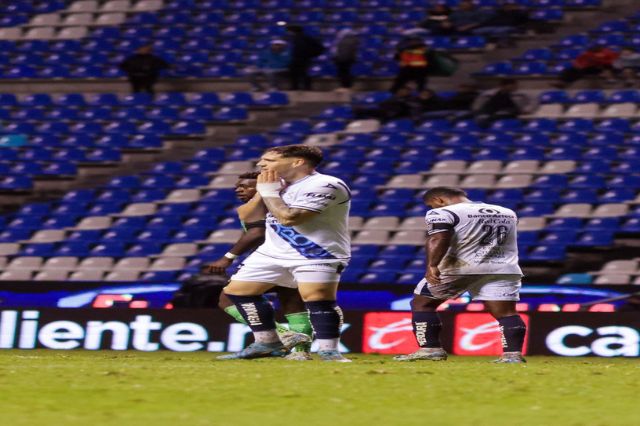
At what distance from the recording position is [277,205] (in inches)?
414

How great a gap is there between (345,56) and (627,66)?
5.36 m

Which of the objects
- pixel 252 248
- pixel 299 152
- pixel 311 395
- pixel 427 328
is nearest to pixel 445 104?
pixel 252 248

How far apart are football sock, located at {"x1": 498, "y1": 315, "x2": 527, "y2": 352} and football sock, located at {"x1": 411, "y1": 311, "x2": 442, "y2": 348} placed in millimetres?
608

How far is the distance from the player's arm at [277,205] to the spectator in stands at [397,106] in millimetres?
13950

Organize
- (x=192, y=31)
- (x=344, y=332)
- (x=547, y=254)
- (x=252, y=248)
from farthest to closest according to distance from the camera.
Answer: (x=192, y=31) < (x=547, y=254) < (x=344, y=332) < (x=252, y=248)

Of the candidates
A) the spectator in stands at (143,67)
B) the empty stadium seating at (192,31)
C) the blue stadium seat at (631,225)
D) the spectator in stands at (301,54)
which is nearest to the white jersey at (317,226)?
the blue stadium seat at (631,225)

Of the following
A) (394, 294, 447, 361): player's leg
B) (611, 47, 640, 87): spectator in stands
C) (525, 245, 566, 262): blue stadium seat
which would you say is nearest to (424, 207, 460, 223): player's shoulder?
(394, 294, 447, 361): player's leg

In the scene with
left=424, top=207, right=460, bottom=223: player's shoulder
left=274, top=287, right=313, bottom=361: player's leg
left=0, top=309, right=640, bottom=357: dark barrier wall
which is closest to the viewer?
left=274, top=287, right=313, bottom=361: player's leg

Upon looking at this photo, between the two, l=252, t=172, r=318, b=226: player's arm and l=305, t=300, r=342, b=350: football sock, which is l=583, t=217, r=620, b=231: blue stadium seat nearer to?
l=305, t=300, r=342, b=350: football sock

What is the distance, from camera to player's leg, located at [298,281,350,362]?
34.8ft

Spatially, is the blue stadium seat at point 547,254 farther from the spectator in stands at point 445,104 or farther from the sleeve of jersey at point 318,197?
the sleeve of jersey at point 318,197

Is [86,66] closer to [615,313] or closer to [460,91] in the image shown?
[460,91]

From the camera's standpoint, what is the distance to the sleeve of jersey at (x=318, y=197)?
1045 cm

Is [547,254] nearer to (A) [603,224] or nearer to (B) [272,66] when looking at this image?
(A) [603,224]
